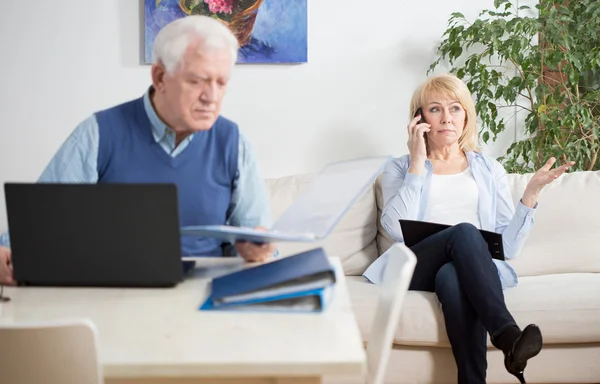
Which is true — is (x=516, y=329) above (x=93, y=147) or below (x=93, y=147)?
below

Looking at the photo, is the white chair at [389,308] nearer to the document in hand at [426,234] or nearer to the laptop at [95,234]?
the laptop at [95,234]

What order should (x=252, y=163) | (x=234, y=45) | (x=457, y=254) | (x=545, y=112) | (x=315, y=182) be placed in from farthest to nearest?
(x=545, y=112), (x=457, y=254), (x=252, y=163), (x=234, y=45), (x=315, y=182)

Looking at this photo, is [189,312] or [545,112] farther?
[545,112]

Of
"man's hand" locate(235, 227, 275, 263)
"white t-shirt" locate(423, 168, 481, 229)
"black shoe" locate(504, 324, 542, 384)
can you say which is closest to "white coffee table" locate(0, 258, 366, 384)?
"man's hand" locate(235, 227, 275, 263)

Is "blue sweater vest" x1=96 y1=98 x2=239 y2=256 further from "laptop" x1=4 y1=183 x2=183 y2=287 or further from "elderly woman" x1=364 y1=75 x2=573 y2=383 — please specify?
"elderly woman" x1=364 y1=75 x2=573 y2=383

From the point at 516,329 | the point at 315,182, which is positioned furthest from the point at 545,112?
the point at 315,182

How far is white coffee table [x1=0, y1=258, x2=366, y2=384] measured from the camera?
42.4 inches

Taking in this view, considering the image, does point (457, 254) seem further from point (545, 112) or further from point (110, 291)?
point (110, 291)

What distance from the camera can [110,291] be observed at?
4.72ft

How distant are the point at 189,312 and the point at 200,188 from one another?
1.80ft

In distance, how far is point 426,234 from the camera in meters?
2.81

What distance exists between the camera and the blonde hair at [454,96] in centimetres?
307

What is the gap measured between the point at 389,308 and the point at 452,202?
1676 mm

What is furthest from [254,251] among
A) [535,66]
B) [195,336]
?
[535,66]
